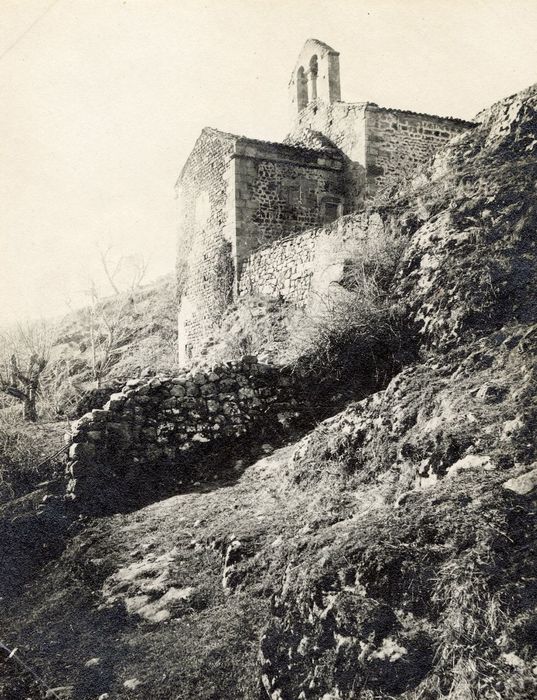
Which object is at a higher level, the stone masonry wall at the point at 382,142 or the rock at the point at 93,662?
the stone masonry wall at the point at 382,142

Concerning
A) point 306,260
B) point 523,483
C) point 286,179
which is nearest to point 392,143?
point 286,179

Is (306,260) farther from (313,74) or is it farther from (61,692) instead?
(313,74)

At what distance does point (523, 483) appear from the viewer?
11.5 ft

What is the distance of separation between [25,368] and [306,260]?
835 centimetres

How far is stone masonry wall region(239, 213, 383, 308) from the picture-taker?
383 inches

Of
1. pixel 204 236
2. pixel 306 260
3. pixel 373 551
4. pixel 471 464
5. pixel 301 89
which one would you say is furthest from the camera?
pixel 301 89

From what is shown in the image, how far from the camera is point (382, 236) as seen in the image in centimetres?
902

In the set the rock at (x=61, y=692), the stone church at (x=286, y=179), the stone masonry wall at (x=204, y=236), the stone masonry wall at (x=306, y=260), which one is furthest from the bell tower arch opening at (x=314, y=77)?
the rock at (x=61, y=692)

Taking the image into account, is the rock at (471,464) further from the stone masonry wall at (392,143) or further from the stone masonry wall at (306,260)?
the stone masonry wall at (392,143)

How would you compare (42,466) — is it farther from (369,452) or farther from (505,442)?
(505,442)

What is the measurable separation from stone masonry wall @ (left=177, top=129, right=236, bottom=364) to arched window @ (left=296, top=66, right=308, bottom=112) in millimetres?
3701

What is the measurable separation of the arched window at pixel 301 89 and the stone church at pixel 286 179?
Answer: 1601 millimetres

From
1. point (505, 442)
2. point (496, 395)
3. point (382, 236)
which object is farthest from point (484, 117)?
point (505, 442)

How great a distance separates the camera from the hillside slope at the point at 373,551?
118 inches
